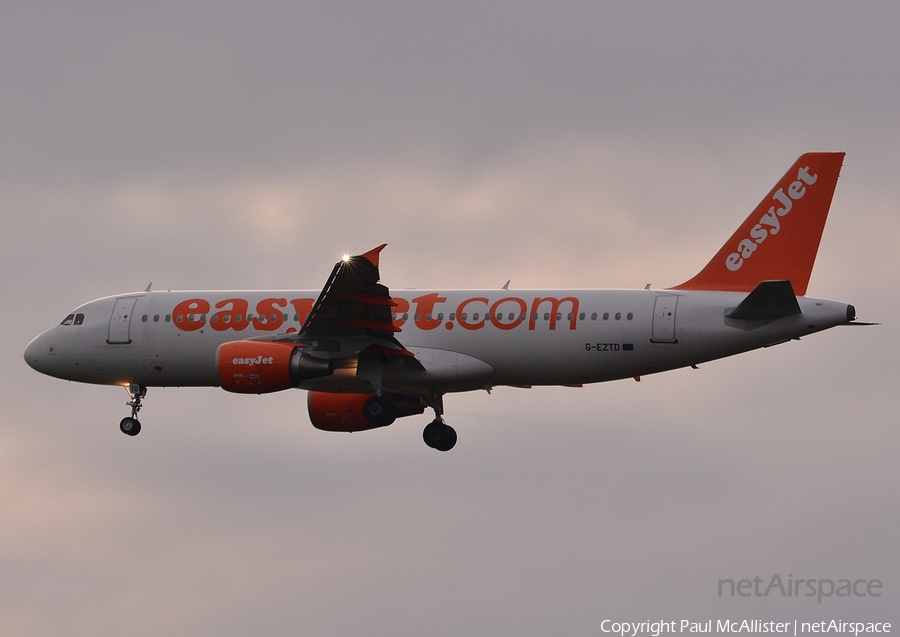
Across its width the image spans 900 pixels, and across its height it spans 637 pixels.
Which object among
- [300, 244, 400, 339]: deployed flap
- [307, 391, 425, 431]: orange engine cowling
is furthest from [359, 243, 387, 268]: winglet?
[307, 391, 425, 431]: orange engine cowling

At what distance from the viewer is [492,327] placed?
1606 inches

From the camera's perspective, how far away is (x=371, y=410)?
41188 mm

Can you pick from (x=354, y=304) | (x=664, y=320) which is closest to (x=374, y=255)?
(x=354, y=304)

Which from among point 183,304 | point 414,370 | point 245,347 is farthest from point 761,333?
point 183,304

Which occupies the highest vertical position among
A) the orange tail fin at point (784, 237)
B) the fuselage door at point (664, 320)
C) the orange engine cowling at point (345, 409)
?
the orange tail fin at point (784, 237)

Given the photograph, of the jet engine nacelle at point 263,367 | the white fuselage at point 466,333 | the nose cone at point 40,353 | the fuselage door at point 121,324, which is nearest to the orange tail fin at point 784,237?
the white fuselage at point 466,333

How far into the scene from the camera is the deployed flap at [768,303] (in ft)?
123

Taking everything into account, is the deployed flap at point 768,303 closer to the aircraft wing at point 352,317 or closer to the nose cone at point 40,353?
the aircraft wing at point 352,317

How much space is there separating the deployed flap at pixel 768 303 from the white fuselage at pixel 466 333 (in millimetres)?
218

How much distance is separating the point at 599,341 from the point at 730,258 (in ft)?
14.7

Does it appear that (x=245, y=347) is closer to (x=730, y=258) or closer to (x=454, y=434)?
(x=454, y=434)

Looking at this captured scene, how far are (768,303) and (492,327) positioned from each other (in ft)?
24.8

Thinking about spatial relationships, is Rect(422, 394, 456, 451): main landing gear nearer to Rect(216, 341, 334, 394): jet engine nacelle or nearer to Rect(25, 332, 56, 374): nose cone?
Rect(216, 341, 334, 394): jet engine nacelle

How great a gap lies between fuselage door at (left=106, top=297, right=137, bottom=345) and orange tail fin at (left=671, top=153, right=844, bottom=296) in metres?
16.5
